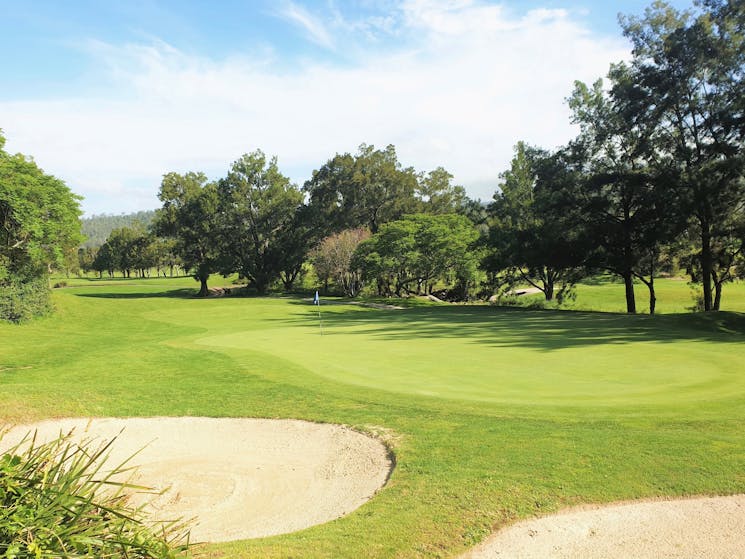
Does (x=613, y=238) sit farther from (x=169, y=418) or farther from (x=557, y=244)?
(x=169, y=418)

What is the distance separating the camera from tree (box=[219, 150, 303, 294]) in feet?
212

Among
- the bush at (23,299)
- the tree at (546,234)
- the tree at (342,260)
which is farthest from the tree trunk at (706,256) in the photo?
the bush at (23,299)

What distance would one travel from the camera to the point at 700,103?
3155 centimetres

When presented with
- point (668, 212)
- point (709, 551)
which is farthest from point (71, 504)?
point (668, 212)

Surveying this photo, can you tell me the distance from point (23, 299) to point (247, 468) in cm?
3111

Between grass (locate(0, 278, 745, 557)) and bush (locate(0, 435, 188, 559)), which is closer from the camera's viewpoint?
bush (locate(0, 435, 188, 559))

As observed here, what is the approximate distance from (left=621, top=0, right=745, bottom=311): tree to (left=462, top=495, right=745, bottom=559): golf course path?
27.7m

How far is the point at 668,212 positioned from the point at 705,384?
24157 millimetres

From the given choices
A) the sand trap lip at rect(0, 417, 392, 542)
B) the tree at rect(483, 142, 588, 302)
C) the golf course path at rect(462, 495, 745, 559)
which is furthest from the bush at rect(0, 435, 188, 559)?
the tree at rect(483, 142, 588, 302)

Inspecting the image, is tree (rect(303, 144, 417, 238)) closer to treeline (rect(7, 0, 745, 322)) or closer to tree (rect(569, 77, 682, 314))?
treeline (rect(7, 0, 745, 322))

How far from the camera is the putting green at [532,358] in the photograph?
1178 cm

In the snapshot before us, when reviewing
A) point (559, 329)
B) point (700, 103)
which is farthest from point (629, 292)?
point (559, 329)

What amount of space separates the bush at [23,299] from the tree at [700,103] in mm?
40115

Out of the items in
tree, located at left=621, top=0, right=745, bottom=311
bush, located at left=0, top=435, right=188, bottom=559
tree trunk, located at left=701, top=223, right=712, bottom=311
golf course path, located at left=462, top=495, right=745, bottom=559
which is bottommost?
golf course path, located at left=462, top=495, right=745, bottom=559
